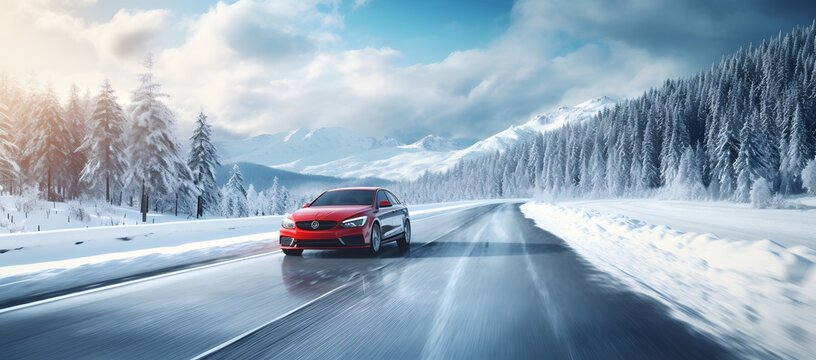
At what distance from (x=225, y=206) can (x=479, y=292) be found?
58.0 metres

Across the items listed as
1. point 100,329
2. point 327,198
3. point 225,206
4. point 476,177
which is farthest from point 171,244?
point 476,177

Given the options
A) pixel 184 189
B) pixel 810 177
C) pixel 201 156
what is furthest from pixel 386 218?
pixel 810 177

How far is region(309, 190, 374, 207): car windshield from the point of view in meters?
12.0

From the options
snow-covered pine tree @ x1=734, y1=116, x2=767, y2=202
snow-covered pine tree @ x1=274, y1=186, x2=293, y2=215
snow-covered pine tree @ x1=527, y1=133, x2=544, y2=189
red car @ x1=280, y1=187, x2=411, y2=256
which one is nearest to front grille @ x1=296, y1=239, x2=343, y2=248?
Answer: red car @ x1=280, y1=187, x2=411, y2=256

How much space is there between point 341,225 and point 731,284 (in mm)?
6866

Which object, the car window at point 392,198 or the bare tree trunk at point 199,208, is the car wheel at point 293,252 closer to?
the car window at point 392,198

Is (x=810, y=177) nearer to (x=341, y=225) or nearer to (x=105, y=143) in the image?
(x=341, y=225)

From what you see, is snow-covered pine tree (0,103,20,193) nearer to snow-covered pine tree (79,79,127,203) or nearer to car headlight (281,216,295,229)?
snow-covered pine tree (79,79,127,203)

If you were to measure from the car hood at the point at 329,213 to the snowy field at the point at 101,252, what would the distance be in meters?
1.88

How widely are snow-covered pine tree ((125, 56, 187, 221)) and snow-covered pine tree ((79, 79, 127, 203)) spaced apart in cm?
453

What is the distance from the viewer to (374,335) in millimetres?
4434

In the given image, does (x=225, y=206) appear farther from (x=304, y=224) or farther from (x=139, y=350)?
(x=139, y=350)

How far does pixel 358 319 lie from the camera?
5043 mm

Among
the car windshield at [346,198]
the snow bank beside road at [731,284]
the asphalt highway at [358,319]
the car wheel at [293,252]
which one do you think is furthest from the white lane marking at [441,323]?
the car windshield at [346,198]
